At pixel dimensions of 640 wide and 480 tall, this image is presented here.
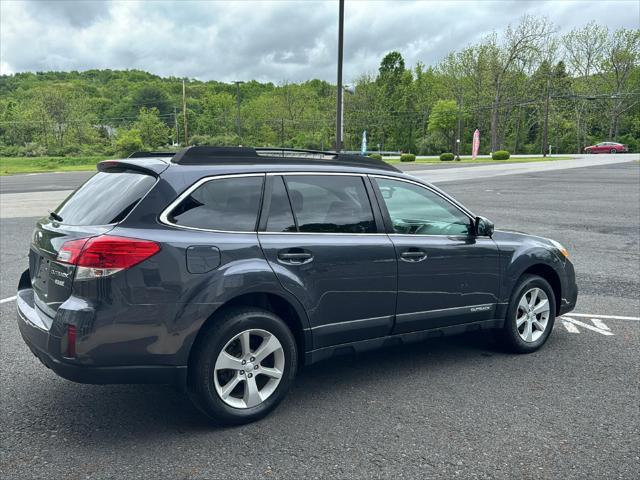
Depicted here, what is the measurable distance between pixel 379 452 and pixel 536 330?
2444mm

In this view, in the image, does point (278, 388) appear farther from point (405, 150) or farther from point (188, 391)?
point (405, 150)

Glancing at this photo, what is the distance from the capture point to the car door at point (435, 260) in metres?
4.22

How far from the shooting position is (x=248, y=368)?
11.6 feet

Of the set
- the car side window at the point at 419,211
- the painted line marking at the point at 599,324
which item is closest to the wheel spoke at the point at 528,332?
the car side window at the point at 419,211

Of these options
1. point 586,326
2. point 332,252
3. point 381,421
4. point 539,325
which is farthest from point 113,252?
point 586,326

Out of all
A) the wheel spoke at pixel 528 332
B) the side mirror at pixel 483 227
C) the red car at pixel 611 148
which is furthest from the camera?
the red car at pixel 611 148

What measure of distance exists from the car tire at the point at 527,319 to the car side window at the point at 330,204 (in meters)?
1.58

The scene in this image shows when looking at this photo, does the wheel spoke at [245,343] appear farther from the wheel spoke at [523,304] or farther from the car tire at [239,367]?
the wheel spoke at [523,304]

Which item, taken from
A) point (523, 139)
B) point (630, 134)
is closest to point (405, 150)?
point (523, 139)

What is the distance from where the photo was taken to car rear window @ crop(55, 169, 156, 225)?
341 cm

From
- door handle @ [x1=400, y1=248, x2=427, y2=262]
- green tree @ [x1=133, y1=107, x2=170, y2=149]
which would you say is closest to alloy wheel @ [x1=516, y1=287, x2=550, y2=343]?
door handle @ [x1=400, y1=248, x2=427, y2=262]

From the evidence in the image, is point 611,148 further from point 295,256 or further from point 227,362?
point 227,362

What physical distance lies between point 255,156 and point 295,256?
0.78 m

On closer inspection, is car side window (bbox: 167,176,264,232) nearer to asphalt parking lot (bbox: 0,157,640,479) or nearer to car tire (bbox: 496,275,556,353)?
asphalt parking lot (bbox: 0,157,640,479)
